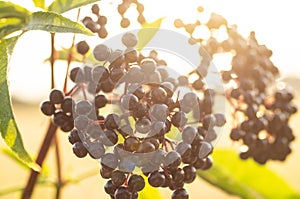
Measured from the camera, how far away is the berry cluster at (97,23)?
40.2 inches

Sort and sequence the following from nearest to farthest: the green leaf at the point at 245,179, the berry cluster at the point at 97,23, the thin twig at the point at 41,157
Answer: the berry cluster at the point at 97,23 → the thin twig at the point at 41,157 → the green leaf at the point at 245,179

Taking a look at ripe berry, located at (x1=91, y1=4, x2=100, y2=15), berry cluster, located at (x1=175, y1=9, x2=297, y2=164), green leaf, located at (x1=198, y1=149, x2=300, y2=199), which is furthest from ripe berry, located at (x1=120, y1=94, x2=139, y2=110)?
green leaf, located at (x1=198, y1=149, x2=300, y2=199)

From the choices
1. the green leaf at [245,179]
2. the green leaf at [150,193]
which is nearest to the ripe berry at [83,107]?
the green leaf at [150,193]

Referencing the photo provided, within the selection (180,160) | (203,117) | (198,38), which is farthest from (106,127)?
(198,38)

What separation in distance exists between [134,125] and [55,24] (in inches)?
7.6

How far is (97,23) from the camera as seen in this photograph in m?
1.03

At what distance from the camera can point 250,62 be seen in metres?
1.28

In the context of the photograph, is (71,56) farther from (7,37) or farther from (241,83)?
(241,83)

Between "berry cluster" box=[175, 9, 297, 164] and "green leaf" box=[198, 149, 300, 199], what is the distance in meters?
0.23

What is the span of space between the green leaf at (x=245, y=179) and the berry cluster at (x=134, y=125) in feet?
2.00

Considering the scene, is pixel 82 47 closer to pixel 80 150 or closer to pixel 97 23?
pixel 97 23

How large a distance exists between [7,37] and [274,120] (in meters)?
0.66

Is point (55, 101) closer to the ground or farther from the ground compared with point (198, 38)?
closer to the ground

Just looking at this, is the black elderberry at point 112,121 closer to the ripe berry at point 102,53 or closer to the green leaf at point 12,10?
the ripe berry at point 102,53
